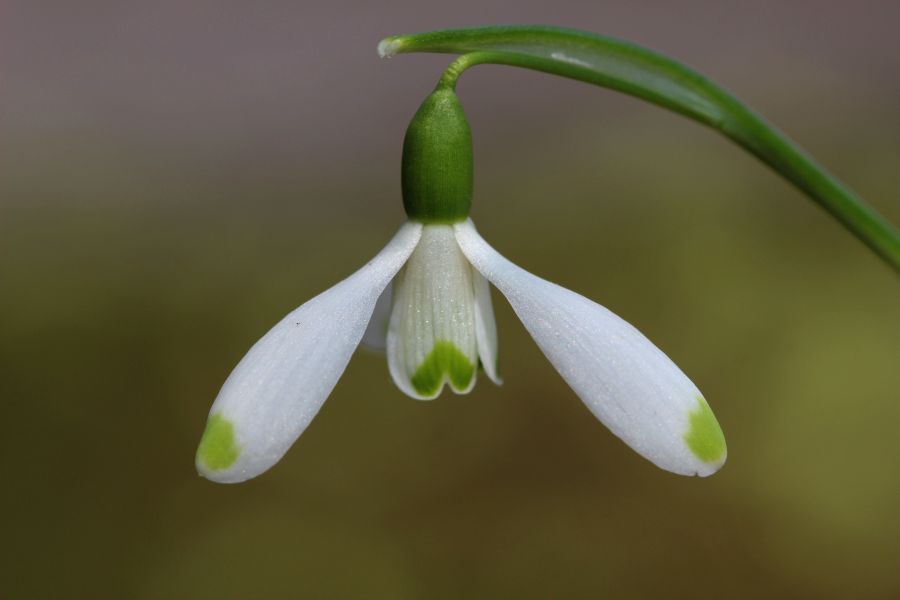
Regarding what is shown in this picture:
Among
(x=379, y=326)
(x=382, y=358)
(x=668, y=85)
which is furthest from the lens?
(x=382, y=358)

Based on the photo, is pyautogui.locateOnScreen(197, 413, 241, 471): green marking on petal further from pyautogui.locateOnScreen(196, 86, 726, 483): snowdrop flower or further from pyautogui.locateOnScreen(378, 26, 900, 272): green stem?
pyautogui.locateOnScreen(378, 26, 900, 272): green stem

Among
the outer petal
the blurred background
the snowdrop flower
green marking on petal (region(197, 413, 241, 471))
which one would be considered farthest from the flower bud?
the blurred background

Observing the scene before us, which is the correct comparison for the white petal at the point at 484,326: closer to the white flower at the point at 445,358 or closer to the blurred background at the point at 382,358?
the white flower at the point at 445,358

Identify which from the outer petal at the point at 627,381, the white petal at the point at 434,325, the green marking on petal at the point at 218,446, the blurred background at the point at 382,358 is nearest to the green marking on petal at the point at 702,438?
the outer petal at the point at 627,381

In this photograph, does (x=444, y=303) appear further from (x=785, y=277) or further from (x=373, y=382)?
(x=785, y=277)

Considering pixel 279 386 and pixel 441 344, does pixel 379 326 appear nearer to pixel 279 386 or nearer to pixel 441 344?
pixel 441 344

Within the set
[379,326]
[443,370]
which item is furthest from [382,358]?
[443,370]
